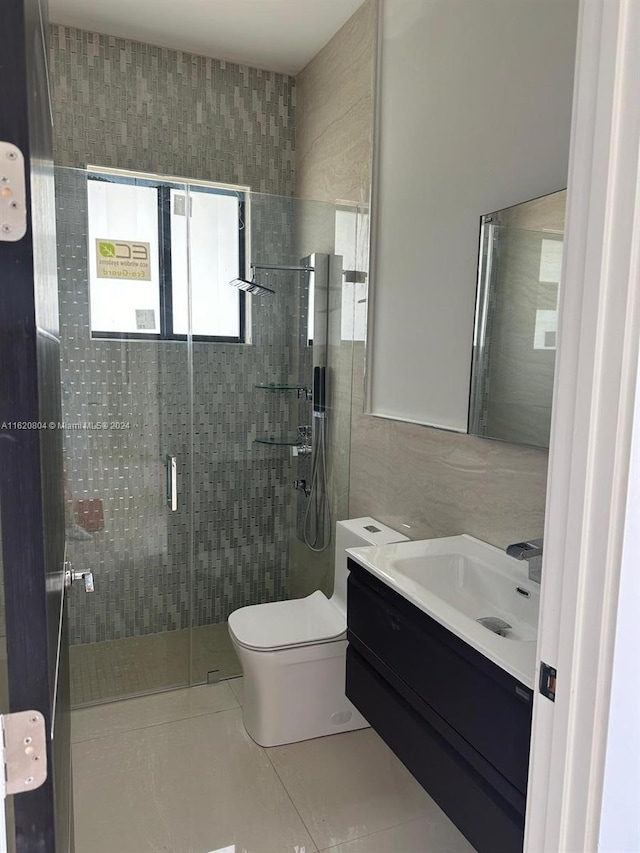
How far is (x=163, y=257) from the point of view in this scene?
2648 millimetres

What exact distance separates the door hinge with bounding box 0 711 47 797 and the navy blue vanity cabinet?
0.89 m

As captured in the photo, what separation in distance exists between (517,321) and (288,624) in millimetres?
1455

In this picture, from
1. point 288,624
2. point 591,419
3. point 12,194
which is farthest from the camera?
point 288,624

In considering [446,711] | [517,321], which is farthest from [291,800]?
[517,321]

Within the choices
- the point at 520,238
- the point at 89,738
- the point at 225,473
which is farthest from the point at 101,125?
the point at 89,738

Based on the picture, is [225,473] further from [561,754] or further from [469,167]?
[561,754]

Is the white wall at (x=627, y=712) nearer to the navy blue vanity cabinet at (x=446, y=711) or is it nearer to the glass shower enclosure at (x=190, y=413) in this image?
the navy blue vanity cabinet at (x=446, y=711)

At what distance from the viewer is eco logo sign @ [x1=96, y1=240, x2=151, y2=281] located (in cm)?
257

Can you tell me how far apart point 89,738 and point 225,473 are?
1228 millimetres

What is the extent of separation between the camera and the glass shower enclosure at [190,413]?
8.55ft

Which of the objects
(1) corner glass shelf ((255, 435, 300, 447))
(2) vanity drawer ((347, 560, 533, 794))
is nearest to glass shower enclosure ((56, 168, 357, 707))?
(1) corner glass shelf ((255, 435, 300, 447))

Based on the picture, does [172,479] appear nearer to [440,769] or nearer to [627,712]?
[440,769]

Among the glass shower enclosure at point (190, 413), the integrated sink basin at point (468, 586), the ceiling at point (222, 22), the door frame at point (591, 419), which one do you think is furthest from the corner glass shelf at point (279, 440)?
the door frame at point (591, 419)

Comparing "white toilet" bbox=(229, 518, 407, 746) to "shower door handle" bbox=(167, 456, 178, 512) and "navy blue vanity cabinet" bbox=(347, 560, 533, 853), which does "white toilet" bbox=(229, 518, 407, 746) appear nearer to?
"navy blue vanity cabinet" bbox=(347, 560, 533, 853)
